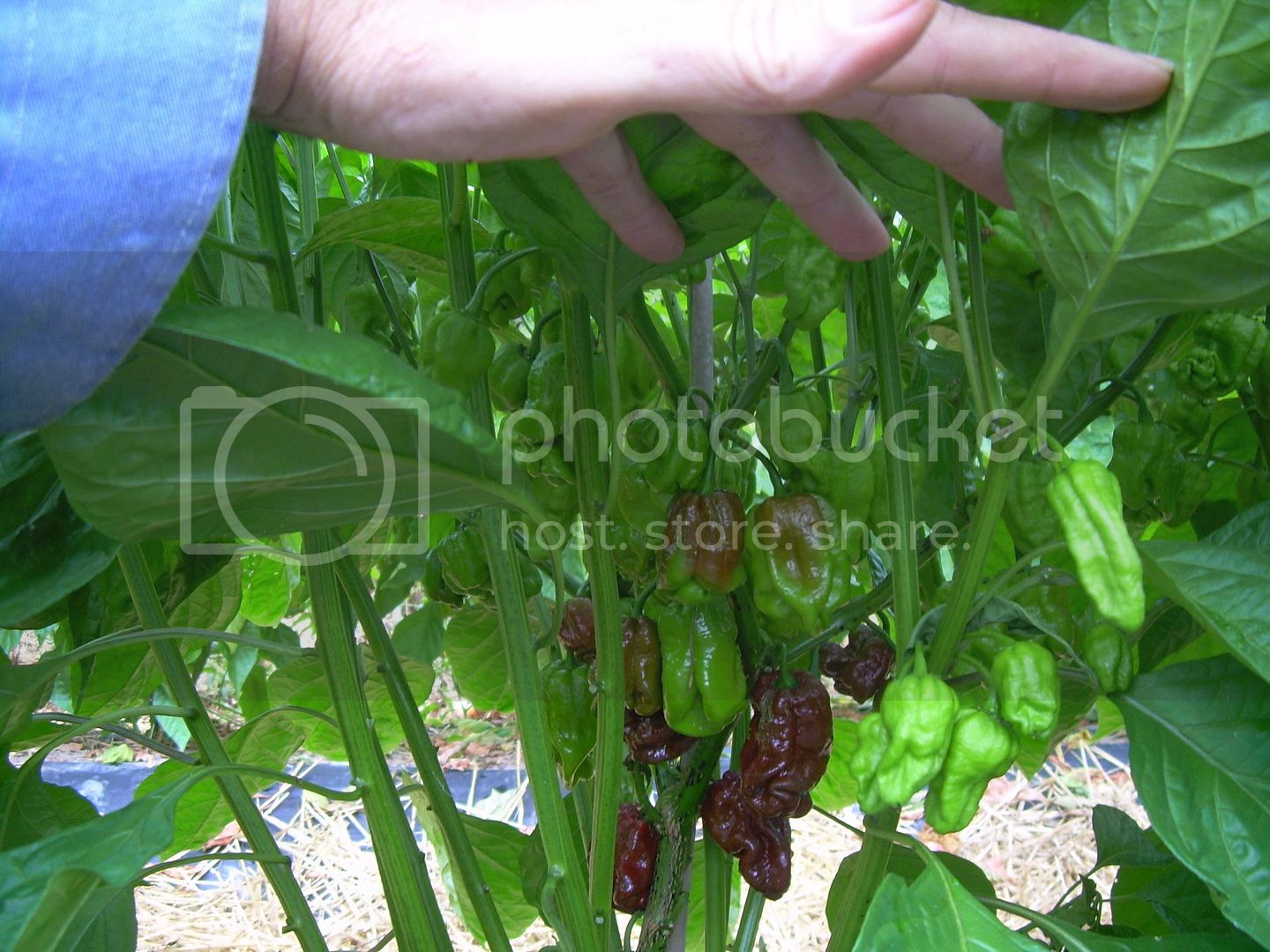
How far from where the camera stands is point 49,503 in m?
0.54

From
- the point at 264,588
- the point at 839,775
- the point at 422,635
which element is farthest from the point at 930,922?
the point at 264,588

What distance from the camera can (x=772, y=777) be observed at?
27.2 inches

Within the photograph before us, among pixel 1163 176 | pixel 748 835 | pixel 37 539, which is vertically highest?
pixel 1163 176

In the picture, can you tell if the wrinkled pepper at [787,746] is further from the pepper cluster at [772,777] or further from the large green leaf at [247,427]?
the large green leaf at [247,427]

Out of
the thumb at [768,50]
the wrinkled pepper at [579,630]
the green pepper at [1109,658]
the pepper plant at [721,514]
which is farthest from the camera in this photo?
the wrinkled pepper at [579,630]

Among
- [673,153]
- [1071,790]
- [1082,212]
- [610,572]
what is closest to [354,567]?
[610,572]

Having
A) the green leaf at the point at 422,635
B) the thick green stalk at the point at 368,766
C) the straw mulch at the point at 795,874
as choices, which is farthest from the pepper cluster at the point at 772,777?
the straw mulch at the point at 795,874

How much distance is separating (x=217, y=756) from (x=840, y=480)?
0.44m

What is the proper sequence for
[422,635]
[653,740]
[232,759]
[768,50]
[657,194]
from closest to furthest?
1. [768,50]
2. [657,194]
3. [653,740]
4. [232,759]
5. [422,635]

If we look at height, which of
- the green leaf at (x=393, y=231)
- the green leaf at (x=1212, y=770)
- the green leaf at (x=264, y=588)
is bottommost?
the green leaf at (x=264, y=588)

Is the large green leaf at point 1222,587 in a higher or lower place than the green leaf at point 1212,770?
higher

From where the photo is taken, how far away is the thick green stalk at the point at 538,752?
24.4 inches

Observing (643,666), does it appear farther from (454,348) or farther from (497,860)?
(497,860)

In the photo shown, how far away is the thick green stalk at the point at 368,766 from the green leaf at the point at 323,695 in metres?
0.30
